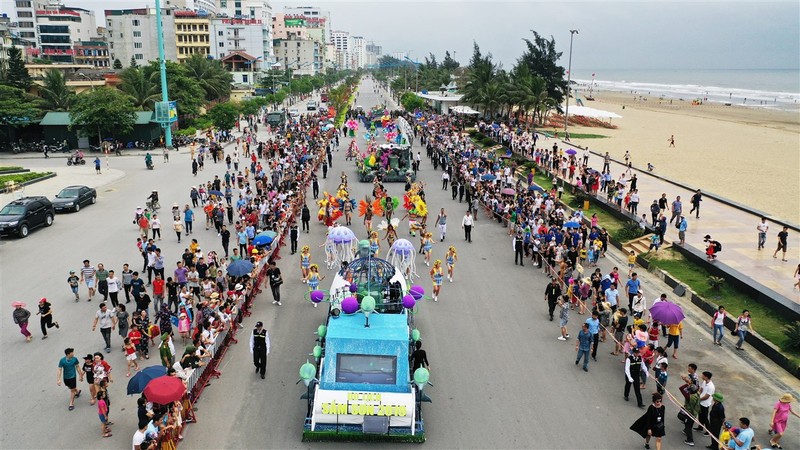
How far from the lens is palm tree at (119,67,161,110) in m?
51.6

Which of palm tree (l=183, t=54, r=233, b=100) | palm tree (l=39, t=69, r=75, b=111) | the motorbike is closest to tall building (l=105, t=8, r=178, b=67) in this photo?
palm tree (l=183, t=54, r=233, b=100)

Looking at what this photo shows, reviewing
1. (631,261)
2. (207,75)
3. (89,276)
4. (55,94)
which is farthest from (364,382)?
(207,75)

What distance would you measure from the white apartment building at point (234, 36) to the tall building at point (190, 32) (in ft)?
39.8

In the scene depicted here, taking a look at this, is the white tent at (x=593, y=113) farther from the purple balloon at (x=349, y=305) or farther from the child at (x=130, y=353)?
the child at (x=130, y=353)

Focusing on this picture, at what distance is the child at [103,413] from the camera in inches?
407

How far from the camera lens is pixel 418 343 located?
12.5 m

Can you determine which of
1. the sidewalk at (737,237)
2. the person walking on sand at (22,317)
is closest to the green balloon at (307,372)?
the person walking on sand at (22,317)

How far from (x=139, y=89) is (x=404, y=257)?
4302cm

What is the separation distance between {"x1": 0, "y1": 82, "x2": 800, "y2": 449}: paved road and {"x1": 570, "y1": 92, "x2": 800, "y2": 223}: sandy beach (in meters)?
16.5

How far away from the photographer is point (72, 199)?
27.2 meters

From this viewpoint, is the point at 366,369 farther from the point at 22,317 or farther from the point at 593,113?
the point at 593,113

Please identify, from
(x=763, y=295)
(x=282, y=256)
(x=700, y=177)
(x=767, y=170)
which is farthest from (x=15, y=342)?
(x=767, y=170)

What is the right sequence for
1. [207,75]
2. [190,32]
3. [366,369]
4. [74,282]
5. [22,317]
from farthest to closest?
[190,32], [207,75], [74,282], [22,317], [366,369]

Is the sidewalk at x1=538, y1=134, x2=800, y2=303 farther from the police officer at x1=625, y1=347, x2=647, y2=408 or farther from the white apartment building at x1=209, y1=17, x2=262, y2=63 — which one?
the white apartment building at x1=209, y1=17, x2=262, y2=63
